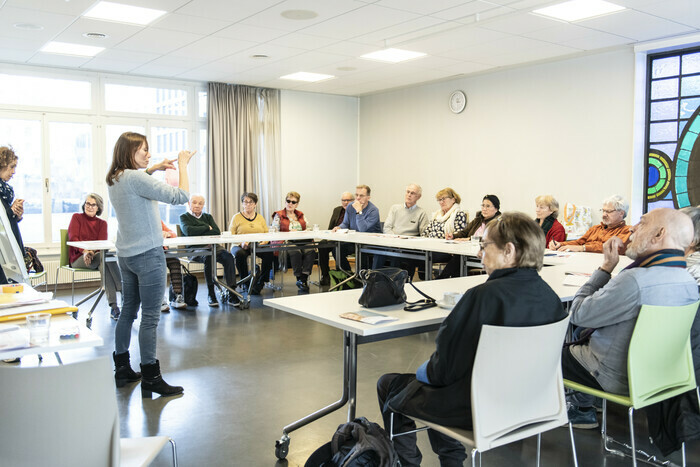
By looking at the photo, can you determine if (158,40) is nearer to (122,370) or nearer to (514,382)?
(122,370)

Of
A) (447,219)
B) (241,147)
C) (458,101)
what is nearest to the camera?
(447,219)

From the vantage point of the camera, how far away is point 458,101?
8.26m

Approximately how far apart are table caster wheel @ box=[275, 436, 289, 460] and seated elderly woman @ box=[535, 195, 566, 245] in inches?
155

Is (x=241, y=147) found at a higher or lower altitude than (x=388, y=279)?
higher

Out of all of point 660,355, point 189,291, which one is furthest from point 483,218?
point 660,355

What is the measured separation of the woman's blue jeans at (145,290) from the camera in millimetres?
3371

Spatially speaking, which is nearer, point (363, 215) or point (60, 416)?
point (60, 416)

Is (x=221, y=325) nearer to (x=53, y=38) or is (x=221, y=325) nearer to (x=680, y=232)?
(x=53, y=38)

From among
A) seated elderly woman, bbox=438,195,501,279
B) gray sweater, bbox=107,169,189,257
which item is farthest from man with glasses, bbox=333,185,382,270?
gray sweater, bbox=107,169,189,257

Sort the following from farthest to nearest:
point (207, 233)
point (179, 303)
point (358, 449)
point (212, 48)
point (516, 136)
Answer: point (516, 136) < point (207, 233) < point (212, 48) < point (179, 303) < point (358, 449)

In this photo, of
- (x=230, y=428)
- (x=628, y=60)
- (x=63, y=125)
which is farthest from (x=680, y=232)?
(x=63, y=125)

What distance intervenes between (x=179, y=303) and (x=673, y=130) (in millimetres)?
5235

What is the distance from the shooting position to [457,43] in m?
6.14

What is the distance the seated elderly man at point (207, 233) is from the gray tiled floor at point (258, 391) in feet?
2.20
